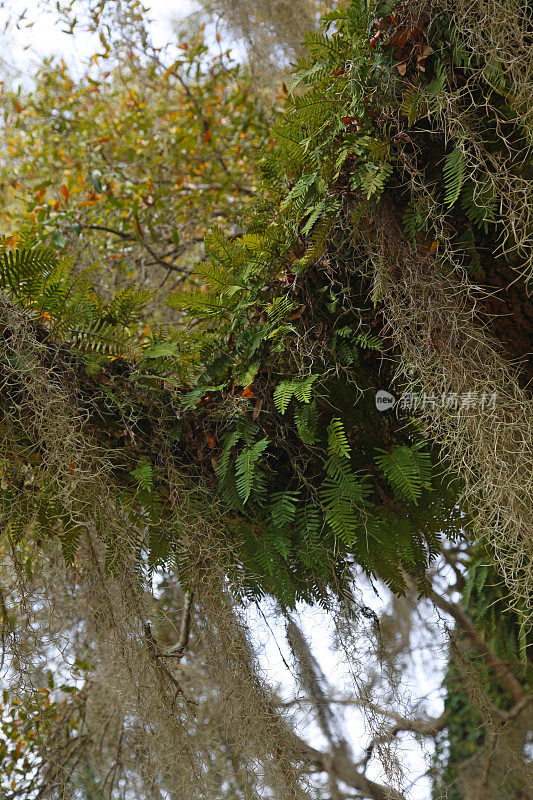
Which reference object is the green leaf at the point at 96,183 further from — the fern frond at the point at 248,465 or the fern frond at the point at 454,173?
the fern frond at the point at 454,173

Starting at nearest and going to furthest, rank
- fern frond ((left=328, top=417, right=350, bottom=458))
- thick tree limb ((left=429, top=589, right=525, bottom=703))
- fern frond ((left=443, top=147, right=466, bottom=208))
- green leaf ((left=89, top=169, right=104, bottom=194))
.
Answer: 1. fern frond ((left=443, top=147, right=466, bottom=208))
2. fern frond ((left=328, top=417, right=350, bottom=458))
3. green leaf ((left=89, top=169, right=104, bottom=194))
4. thick tree limb ((left=429, top=589, right=525, bottom=703))

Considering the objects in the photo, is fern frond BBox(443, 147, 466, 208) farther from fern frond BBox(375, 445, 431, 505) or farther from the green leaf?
the green leaf

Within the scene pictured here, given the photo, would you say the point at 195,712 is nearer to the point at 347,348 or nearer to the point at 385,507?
the point at 385,507

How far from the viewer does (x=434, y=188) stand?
1.37 m

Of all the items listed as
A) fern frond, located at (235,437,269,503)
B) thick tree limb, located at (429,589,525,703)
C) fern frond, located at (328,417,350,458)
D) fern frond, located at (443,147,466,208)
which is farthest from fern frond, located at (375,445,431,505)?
thick tree limb, located at (429,589,525,703)

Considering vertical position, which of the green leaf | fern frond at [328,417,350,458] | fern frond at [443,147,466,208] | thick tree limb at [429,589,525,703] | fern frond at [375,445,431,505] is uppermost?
the green leaf

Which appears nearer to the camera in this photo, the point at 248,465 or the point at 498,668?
the point at 248,465

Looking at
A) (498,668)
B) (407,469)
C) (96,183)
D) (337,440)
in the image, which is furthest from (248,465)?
(498,668)

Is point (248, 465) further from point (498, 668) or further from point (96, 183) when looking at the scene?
point (498, 668)

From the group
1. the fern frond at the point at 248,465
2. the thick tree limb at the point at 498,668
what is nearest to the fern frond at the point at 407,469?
the fern frond at the point at 248,465

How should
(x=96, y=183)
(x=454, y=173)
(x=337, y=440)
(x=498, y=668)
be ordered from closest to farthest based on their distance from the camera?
(x=454, y=173), (x=337, y=440), (x=96, y=183), (x=498, y=668)

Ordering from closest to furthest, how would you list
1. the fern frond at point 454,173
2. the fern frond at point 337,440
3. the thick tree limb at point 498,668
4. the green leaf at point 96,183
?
the fern frond at point 454,173
the fern frond at point 337,440
the green leaf at point 96,183
the thick tree limb at point 498,668

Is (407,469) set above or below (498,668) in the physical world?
above

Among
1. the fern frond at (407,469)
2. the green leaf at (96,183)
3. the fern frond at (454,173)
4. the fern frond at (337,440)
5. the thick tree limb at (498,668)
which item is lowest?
the thick tree limb at (498,668)
